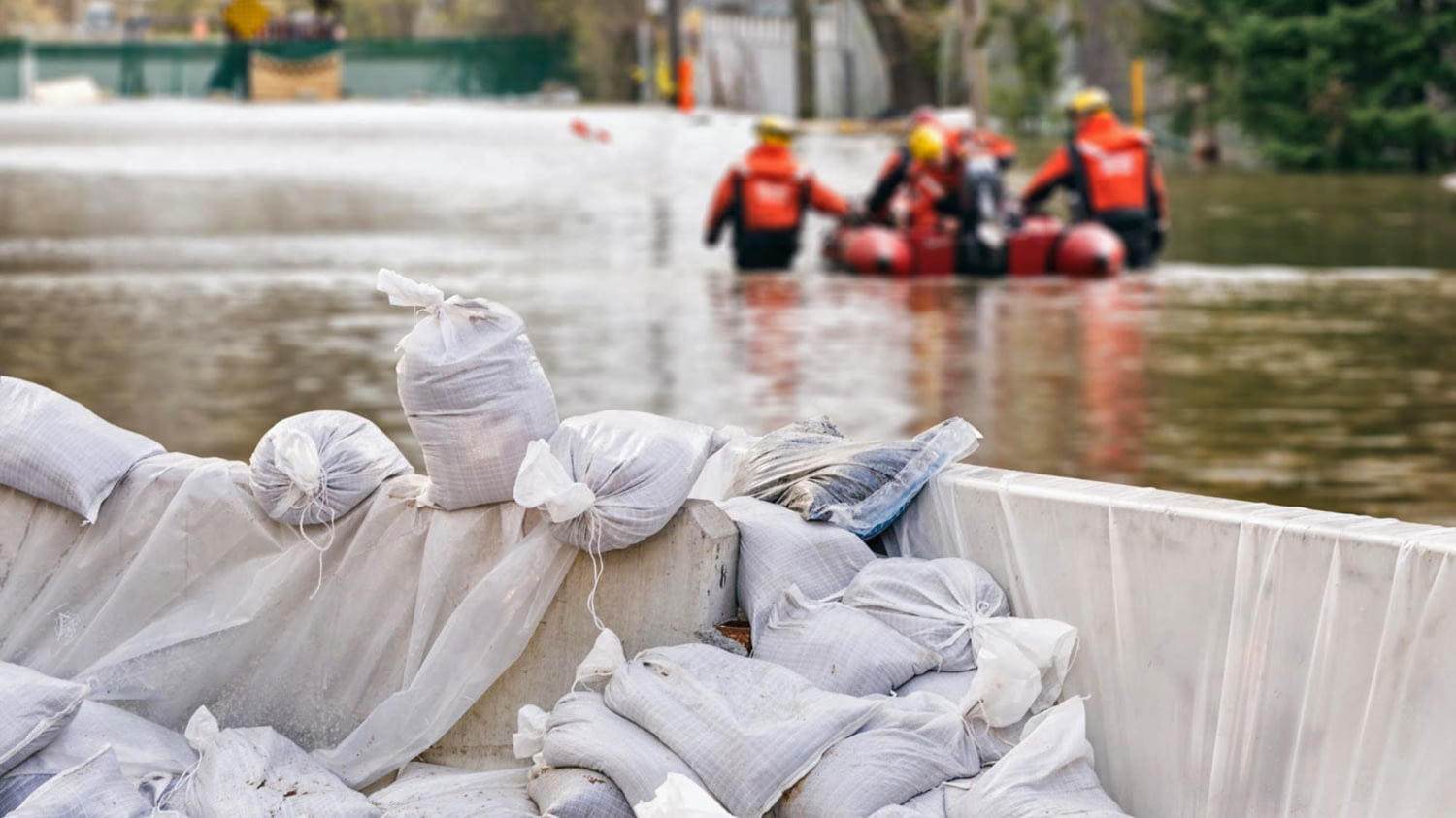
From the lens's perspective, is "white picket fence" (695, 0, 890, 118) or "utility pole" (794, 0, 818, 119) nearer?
"utility pole" (794, 0, 818, 119)

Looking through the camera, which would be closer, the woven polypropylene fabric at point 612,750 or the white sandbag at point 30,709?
the woven polypropylene fabric at point 612,750

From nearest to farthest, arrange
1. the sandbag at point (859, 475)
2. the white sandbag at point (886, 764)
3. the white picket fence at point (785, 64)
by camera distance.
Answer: the white sandbag at point (886, 764) < the sandbag at point (859, 475) < the white picket fence at point (785, 64)

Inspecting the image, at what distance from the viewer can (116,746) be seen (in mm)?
4684

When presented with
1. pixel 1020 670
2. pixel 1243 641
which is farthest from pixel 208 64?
pixel 1243 641

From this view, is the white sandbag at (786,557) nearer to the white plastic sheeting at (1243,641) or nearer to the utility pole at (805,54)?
the white plastic sheeting at (1243,641)

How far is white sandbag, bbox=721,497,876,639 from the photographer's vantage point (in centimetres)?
471

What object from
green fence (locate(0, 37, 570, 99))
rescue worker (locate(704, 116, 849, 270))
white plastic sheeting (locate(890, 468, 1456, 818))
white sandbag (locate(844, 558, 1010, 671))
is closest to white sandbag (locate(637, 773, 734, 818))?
white sandbag (locate(844, 558, 1010, 671))

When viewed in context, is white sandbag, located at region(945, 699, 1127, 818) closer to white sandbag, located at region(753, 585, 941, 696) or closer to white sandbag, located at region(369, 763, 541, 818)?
white sandbag, located at region(753, 585, 941, 696)

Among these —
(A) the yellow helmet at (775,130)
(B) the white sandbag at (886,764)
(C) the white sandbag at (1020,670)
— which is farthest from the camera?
(A) the yellow helmet at (775,130)

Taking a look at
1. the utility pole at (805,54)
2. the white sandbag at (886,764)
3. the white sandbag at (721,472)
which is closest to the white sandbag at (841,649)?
the white sandbag at (886,764)

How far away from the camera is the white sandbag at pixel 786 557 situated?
471 cm

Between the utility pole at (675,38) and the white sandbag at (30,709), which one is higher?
the utility pole at (675,38)

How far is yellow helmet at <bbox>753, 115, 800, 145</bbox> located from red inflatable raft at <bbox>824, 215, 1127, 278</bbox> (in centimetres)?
95

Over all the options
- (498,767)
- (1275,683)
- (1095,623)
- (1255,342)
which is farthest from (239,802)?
(1255,342)
